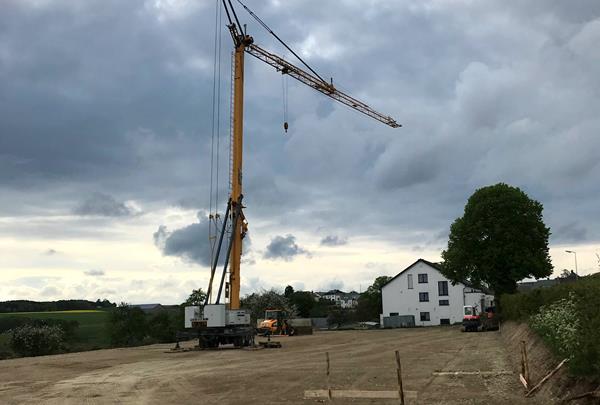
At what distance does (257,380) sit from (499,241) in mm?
45547

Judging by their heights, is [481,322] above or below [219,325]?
below

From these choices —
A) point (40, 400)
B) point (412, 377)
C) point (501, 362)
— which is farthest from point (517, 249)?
point (40, 400)

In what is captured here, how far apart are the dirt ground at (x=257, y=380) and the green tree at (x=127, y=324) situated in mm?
28931

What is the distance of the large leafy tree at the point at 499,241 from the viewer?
5878 centimetres

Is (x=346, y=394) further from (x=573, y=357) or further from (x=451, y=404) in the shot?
(x=573, y=357)

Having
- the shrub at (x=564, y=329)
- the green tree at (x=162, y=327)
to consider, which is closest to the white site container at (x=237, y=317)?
the shrub at (x=564, y=329)

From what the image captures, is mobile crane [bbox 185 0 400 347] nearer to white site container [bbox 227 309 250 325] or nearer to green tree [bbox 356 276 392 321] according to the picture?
white site container [bbox 227 309 250 325]

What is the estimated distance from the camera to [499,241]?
5956 centimetres

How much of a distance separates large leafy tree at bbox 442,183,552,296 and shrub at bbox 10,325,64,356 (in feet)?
129

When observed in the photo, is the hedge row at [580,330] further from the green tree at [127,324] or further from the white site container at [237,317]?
the green tree at [127,324]

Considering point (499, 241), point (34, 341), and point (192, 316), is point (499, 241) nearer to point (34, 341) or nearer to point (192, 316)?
point (192, 316)

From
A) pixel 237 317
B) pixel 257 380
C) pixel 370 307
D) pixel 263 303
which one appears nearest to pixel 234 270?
pixel 237 317

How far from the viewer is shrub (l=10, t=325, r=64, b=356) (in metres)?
43.2

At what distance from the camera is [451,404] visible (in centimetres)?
1370
